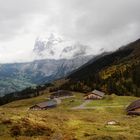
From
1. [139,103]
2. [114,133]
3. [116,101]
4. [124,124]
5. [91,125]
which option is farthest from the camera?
[116,101]

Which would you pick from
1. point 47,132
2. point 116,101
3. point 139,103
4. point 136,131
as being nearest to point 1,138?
point 47,132

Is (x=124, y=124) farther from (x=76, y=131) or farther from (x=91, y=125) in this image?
(x=76, y=131)

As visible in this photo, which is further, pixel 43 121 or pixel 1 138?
pixel 43 121

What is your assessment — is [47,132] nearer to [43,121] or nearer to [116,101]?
[43,121]

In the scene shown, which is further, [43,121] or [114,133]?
[43,121]

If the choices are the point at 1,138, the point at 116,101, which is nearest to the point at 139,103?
the point at 116,101

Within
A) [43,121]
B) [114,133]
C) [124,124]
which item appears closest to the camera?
[114,133]

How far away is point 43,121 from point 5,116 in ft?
22.0

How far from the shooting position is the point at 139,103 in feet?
415

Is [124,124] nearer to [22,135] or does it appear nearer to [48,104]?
[22,135]

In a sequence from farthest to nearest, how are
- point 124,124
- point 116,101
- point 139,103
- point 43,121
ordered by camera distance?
point 116,101
point 139,103
point 124,124
point 43,121

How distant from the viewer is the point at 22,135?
A: 5622 centimetres

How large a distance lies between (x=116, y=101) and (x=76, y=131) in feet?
376

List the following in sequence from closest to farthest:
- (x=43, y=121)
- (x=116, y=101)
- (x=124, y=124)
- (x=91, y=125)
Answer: (x=43, y=121) < (x=91, y=125) < (x=124, y=124) < (x=116, y=101)
